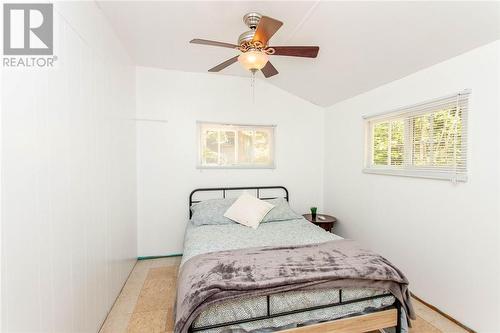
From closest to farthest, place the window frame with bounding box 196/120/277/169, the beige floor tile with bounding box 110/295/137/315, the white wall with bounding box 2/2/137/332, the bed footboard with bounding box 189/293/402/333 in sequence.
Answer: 1. the white wall with bounding box 2/2/137/332
2. the bed footboard with bounding box 189/293/402/333
3. the beige floor tile with bounding box 110/295/137/315
4. the window frame with bounding box 196/120/277/169

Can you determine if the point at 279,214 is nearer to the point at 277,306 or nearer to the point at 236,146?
the point at 236,146

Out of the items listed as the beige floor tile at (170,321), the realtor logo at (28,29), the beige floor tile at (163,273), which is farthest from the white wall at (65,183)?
the beige floor tile at (170,321)

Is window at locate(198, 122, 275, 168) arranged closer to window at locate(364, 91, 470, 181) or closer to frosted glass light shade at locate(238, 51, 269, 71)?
window at locate(364, 91, 470, 181)

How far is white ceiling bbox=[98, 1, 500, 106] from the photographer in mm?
1695

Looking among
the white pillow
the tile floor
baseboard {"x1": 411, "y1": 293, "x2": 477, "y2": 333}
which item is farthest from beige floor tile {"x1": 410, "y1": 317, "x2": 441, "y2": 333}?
the white pillow

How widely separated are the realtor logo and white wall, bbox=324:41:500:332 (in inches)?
120

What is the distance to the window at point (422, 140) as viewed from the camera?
1.95 metres

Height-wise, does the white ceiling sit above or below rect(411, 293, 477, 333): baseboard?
above

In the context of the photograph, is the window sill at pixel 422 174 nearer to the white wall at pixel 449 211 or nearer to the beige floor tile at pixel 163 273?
the white wall at pixel 449 211

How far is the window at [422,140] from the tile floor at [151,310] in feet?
4.19

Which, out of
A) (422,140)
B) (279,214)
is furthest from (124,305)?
(422,140)

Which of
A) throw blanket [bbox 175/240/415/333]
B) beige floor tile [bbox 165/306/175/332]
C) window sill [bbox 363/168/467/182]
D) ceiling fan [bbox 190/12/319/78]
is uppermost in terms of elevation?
ceiling fan [bbox 190/12/319/78]

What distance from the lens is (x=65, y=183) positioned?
1395 mm

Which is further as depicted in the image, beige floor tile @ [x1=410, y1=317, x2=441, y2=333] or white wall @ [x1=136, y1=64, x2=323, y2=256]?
white wall @ [x1=136, y1=64, x2=323, y2=256]
